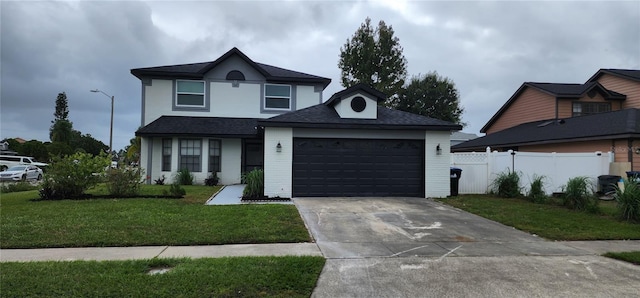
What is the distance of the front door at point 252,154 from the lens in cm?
1961

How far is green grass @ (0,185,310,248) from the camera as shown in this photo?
22.6ft

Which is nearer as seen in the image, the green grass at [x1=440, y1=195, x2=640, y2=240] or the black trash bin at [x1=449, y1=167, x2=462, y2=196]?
the green grass at [x1=440, y1=195, x2=640, y2=240]

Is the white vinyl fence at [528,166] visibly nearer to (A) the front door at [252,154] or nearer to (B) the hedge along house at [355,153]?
(B) the hedge along house at [355,153]

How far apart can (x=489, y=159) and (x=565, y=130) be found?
577 centimetres

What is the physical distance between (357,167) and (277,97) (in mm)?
8458

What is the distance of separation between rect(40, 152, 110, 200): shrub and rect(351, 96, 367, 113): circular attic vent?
8.92 metres

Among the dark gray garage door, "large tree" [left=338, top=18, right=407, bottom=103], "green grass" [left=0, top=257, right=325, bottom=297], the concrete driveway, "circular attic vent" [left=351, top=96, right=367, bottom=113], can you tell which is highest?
"large tree" [left=338, top=18, right=407, bottom=103]

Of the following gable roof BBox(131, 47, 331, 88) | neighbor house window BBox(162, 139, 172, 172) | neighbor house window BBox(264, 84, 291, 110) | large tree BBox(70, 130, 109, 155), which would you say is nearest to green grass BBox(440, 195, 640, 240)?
neighbor house window BBox(264, 84, 291, 110)

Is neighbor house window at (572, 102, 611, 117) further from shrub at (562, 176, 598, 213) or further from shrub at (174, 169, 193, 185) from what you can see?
shrub at (174, 169, 193, 185)

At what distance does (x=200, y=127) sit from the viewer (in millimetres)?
18469

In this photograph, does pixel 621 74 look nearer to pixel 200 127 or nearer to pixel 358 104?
pixel 358 104

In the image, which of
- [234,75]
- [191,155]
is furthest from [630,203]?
[234,75]

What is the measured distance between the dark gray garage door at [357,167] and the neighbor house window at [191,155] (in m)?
7.22

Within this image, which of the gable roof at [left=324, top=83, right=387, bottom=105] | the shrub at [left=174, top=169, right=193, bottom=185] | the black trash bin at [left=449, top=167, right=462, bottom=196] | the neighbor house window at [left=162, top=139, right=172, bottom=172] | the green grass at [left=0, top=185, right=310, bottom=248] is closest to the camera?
the green grass at [left=0, top=185, right=310, bottom=248]
